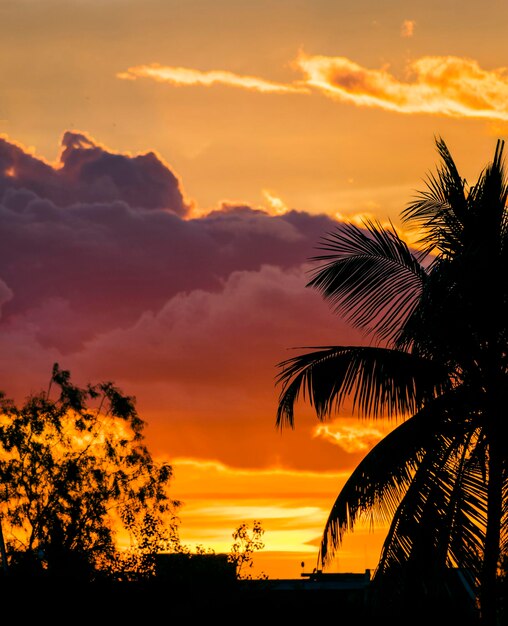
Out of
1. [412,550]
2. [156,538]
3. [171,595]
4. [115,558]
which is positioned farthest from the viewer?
[156,538]

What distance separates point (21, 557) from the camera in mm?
44656

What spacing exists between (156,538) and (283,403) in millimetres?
30916

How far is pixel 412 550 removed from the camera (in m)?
16.0

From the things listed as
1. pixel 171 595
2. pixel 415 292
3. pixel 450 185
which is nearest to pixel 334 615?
pixel 171 595

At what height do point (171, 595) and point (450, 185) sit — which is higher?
point (450, 185)

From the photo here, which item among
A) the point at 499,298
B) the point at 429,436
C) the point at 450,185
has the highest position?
Result: the point at 450,185

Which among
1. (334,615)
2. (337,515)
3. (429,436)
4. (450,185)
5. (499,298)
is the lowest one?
(334,615)

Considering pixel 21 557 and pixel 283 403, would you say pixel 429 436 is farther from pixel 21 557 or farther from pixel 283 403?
pixel 21 557

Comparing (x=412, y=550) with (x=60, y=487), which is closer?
(x=412, y=550)

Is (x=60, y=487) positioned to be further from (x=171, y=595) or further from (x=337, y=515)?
(x=337, y=515)

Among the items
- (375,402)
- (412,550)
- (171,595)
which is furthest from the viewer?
(171,595)

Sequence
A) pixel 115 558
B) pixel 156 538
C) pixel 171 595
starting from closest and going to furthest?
pixel 171 595
pixel 115 558
pixel 156 538

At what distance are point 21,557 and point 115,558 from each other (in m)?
4.34

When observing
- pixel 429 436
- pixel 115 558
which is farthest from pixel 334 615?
pixel 115 558
